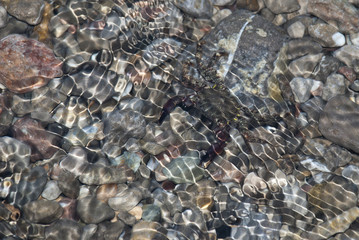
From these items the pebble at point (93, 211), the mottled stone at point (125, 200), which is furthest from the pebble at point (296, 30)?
the pebble at point (93, 211)

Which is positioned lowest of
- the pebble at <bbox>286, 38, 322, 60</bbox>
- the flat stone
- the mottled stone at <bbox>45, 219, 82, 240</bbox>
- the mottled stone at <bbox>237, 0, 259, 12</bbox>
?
the mottled stone at <bbox>45, 219, 82, 240</bbox>

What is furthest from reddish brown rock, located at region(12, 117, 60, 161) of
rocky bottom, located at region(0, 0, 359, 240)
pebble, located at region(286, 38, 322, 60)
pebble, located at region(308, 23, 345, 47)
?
pebble, located at region(308, 23, 345, 47)

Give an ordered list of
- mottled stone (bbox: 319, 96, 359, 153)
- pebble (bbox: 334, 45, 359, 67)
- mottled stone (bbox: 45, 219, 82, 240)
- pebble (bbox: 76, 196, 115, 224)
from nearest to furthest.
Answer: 1. mottled stone (bbox: 45, 219, 82, 240)
2. pebble (bbox: 76, 196, 115, 224)
3. mottled stone (bbox: 319, 96, 359, 153)
4. pebble (bbox: 334, 45, 359, 67)

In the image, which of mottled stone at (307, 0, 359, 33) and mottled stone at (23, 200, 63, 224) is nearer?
mottled stone at (23, 200, 63, 224)

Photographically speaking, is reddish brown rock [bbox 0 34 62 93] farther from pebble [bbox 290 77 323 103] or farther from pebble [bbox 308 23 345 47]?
pebble [bbox 308 23 345 47]

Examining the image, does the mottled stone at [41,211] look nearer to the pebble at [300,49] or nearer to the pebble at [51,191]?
the pebble at [51,191]

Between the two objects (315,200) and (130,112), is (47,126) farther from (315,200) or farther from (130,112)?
(315,200)
